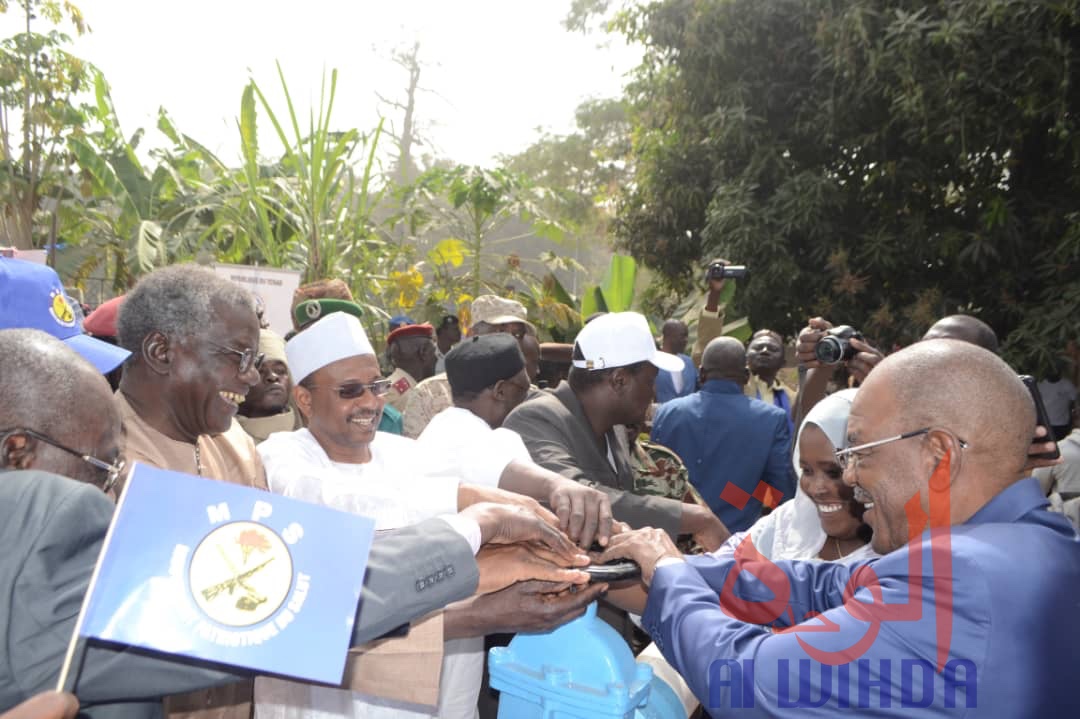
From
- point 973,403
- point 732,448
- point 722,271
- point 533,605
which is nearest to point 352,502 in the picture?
point 533,605

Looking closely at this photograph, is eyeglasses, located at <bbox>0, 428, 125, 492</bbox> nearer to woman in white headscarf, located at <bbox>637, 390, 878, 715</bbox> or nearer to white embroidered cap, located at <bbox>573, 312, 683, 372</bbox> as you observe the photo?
woman in white headscarf, located at <bbox>637, 390, 878, 715</bbox>

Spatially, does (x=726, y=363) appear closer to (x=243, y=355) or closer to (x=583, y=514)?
(x=583, y=514)

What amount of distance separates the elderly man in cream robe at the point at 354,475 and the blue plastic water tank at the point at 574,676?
13 centimetres

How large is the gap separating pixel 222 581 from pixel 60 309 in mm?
1333

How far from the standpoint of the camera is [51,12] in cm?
1213

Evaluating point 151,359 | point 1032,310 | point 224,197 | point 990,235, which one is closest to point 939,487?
point 151,359

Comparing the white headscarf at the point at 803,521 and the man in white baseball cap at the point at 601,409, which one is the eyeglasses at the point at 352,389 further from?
the white headscarf at the point at 803,521

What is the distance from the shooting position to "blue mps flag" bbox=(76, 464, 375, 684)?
3.96ft

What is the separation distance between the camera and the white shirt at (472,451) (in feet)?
9.61

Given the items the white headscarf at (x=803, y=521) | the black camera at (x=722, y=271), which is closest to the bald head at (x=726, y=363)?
the black camera at (x=722, y=271)

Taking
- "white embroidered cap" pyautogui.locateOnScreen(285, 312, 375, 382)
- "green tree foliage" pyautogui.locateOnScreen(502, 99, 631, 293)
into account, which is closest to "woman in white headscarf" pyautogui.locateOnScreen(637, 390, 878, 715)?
"white embroidered cap" pyautogui.locateOnScreen(285, 312, 375, 382)

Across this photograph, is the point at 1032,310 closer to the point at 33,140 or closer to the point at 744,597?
the point at 744,597

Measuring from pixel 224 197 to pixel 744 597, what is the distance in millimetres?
8214

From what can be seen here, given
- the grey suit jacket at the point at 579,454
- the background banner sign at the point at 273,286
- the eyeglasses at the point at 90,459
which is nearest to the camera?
the eyeglasses at the point at 90,459
